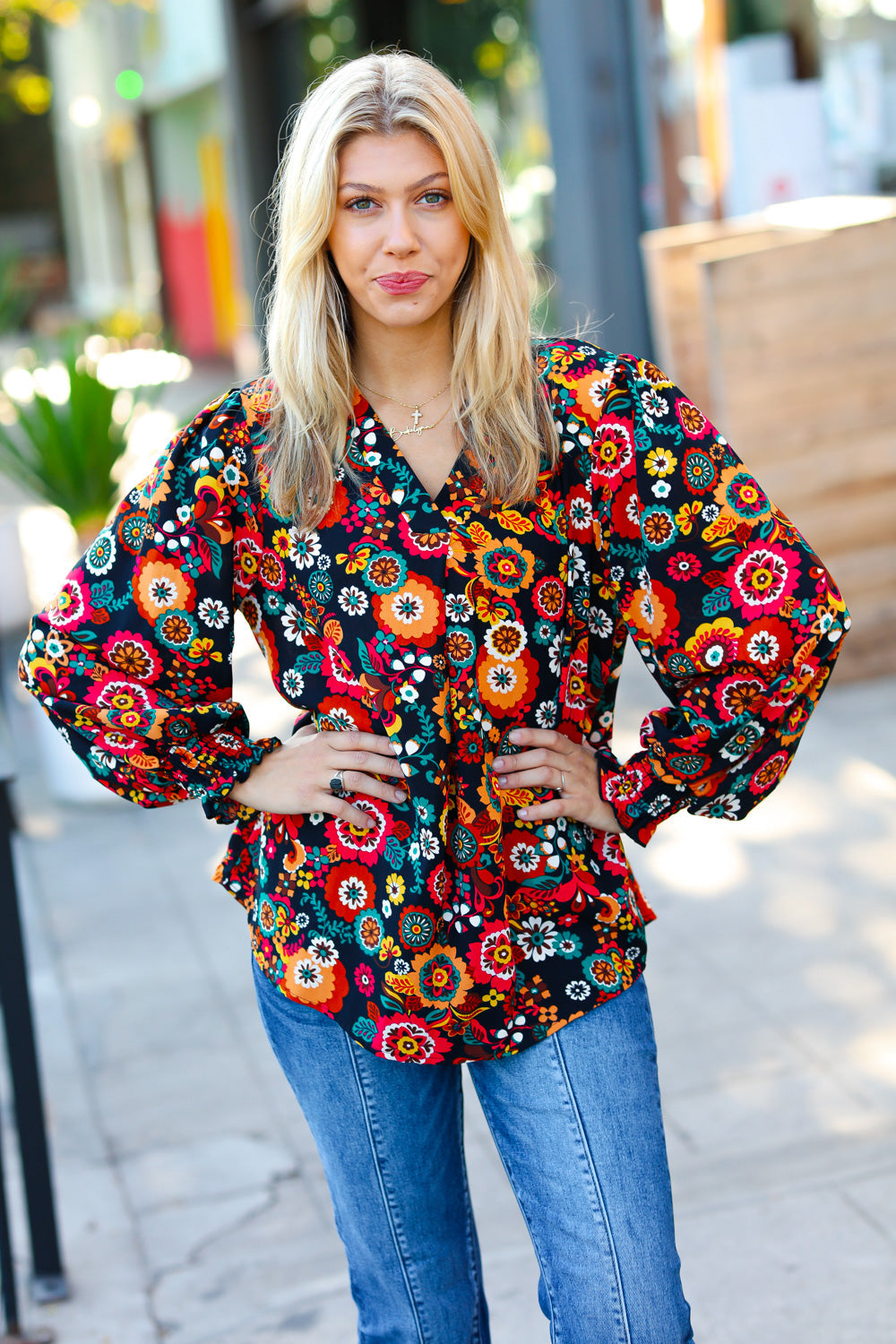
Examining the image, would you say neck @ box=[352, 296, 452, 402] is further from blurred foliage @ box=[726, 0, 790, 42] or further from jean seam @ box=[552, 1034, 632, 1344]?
blurred foliage @ box=[726, 0, 790, 42]

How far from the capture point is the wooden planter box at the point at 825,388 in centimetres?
559

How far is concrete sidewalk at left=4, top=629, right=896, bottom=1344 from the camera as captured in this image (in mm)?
2707

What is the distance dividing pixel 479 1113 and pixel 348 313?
6.79ft

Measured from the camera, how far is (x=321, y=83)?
1.80 meters

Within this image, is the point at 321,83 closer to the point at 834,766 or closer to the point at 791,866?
the point at 791,866

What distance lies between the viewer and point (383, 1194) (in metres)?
1.80

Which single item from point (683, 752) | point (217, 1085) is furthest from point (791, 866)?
point (683, 752)

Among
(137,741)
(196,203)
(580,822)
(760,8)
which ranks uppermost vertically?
(196,203)

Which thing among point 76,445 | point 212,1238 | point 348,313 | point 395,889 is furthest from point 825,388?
point 395,889

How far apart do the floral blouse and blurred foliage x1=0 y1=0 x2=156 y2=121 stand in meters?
15.2

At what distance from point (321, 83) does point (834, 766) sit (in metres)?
3.68

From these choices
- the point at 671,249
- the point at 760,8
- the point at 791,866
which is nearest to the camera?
the point at 791,866

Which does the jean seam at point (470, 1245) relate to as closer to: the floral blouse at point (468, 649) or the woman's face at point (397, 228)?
the floral blouse at point (468, 649)

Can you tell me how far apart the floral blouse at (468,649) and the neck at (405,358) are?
64 millimetres
